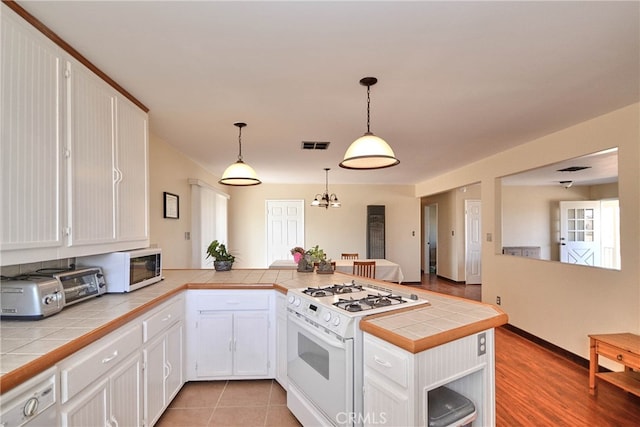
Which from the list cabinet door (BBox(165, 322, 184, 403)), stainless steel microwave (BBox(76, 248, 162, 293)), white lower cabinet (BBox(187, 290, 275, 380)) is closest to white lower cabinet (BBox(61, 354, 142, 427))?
cabinet door (BBox(165, 322, 184, 403))

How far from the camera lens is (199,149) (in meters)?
4.02

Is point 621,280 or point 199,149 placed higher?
point 199,149

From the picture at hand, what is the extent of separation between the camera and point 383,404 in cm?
147

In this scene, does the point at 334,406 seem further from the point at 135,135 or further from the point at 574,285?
the point at 574,285

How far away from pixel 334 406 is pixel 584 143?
10.8 ft

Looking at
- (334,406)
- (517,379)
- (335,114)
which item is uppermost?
(335,114)

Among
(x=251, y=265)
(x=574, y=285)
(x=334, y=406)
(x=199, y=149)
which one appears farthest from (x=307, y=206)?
(x=334, y=406)

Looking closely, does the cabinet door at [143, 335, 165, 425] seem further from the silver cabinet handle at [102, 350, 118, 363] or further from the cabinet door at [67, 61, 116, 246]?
A: the cabinet door at [67, 61, 116, 246]

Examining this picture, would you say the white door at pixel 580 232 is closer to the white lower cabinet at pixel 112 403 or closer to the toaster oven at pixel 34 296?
the white lower cabinet at pixel 112 403

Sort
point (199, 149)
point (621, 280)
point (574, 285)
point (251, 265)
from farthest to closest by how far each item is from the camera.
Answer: point (251, 265) < point (199, 149) < point (574, 285) < point (621, 280)

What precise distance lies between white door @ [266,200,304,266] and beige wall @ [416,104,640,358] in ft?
12.3

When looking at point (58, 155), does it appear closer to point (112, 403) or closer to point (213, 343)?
point (112, 403)

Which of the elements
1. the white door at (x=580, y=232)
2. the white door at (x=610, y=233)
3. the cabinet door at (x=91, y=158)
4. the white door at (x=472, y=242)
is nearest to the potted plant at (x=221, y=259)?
the cabinet door at (x=91, y=158)

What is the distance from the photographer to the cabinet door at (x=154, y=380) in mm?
1943
